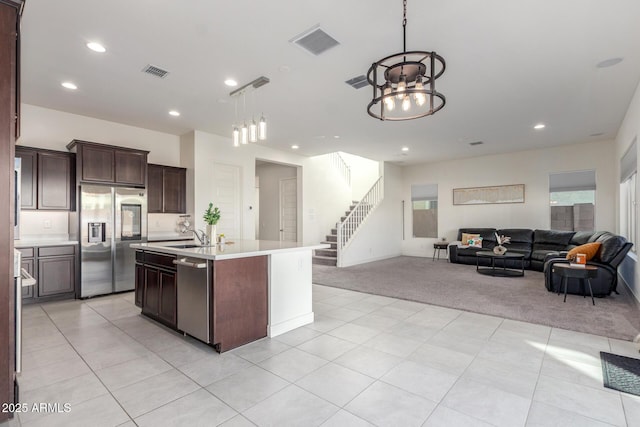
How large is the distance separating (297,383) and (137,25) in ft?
11.0

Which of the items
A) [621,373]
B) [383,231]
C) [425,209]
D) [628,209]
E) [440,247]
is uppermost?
[425,209]

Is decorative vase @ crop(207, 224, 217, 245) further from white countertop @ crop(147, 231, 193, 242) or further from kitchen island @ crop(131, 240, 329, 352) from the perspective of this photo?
white countertop @ crop(147, 231, 193, 242)

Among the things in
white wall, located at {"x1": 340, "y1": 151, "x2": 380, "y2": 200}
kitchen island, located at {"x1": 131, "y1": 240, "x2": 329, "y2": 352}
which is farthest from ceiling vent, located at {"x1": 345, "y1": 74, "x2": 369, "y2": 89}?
white wall, located at {"x1": 340, "y1": 151, "x2": 380, "y2": 200}

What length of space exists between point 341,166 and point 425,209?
299 cm

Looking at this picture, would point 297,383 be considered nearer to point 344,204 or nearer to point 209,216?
point 209,216

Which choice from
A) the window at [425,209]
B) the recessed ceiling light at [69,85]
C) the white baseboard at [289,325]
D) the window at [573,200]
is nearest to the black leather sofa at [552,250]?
the window at [573,200]

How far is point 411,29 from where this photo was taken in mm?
2861

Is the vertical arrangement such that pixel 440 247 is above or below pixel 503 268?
above

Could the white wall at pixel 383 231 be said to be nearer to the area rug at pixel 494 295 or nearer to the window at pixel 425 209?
the window at pixel 425 209

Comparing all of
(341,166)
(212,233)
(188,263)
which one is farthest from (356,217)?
(188,263)

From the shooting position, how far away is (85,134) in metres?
5.28

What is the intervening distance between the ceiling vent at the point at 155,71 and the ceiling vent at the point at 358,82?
2.22m

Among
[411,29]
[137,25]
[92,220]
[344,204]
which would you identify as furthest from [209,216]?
[344,204]

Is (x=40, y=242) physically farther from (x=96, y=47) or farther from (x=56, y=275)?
(x=96, y=47)
